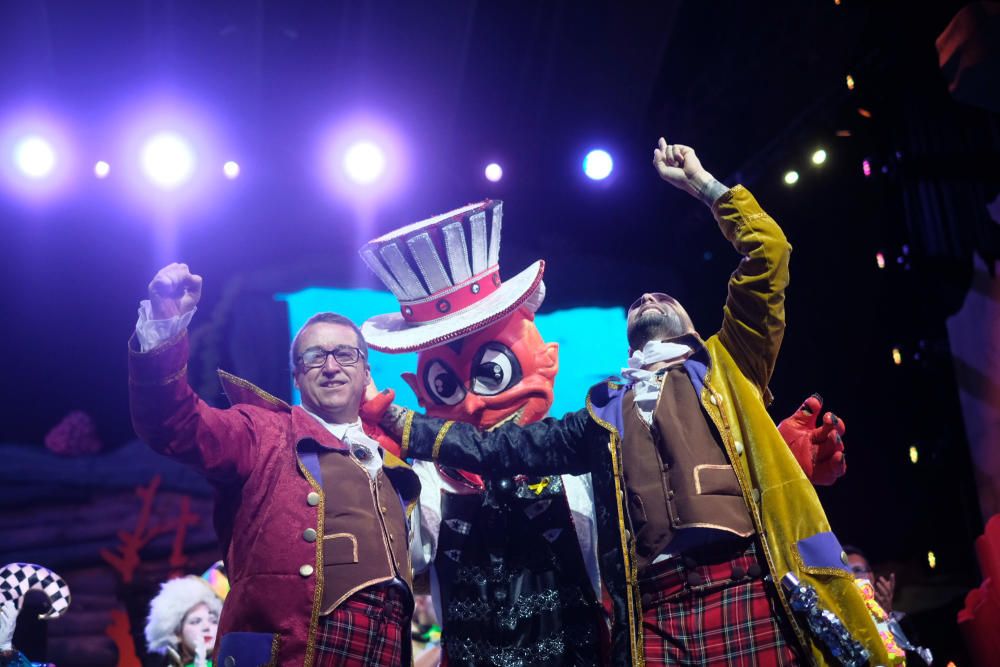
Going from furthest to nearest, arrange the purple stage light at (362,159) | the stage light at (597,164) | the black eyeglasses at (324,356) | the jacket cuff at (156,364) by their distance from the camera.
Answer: the stage light at (597,164), the purple stage light at (362,159), the black eyeglasses at (324,356), the jacket cuff at (156,364)

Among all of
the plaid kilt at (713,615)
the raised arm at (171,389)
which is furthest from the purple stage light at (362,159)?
the plaid kilt at (713,615)

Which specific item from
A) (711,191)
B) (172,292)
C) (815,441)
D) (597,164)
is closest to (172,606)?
(172,292)

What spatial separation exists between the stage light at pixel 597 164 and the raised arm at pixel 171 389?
301cm

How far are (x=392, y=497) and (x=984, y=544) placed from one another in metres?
3.53

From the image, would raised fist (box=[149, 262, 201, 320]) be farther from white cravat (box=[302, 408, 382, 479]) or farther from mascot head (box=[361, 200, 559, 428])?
mascot head (box=[361, 200, 559, 428])

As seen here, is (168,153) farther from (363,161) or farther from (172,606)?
(172,606)

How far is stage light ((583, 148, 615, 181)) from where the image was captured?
16.7ft

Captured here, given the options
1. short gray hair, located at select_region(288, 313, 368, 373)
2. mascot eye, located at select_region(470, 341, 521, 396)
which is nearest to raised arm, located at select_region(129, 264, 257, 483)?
short gray hair, located at select_region(288, 313, 368, 373)

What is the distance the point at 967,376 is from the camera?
5086mm

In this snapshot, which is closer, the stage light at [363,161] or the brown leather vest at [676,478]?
the brown leather vest at [676,478]

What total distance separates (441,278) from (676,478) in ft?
4.11

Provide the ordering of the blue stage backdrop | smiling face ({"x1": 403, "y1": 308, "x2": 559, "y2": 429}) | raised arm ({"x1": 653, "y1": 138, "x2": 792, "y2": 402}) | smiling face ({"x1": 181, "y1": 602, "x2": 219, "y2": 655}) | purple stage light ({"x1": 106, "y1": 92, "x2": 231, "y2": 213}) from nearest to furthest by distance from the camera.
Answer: raised arm ({"x1": 653, "y1": 138, "x2": 792, "y2": 402}), smiling face ({"x1": 403, "y1": 308, "x2": 559, "y2": 429}), smiling face ({"x1": 181, "y1": 602, "x2": 219, "y2": 655}), purple stage light ({"x1": 106, "y1": 92, "x2": 231, "y2": 213}), the blue stage backdrop

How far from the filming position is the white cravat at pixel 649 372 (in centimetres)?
284

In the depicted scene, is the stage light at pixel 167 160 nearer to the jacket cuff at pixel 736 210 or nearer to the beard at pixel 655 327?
the beard at pixel 655 327
